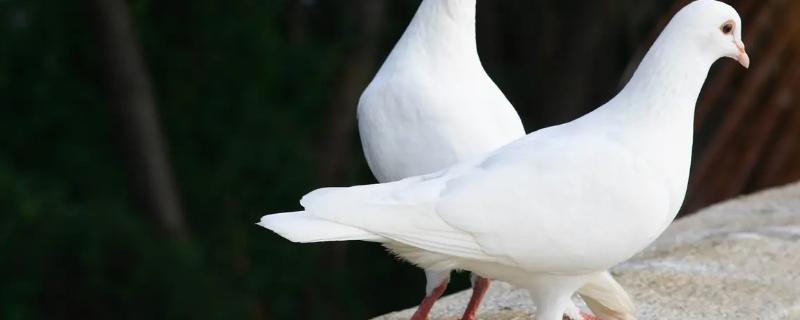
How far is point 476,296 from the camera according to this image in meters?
3.20

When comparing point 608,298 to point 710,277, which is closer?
point 608,298

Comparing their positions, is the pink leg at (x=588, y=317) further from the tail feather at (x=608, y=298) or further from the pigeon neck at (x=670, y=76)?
the pigeon neck at (x=670, y=76)

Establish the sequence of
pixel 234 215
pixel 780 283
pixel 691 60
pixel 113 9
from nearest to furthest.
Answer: pixel 691 60, pixel 780 283, pixel 113 9, pixel 234 215

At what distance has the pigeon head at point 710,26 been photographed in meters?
2.70

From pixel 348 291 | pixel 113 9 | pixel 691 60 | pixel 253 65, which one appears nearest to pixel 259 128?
pixel 253 65

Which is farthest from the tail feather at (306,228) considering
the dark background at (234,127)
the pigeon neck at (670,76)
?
the dark background at (234,127)

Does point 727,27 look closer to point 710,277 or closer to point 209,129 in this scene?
point 710,277

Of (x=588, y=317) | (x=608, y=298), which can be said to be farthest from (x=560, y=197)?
(x=588, y=317)

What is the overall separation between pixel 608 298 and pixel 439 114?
57cm

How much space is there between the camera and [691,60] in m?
2.71

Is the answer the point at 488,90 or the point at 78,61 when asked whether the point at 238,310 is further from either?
the point at 488,90

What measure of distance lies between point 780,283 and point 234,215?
4.55m

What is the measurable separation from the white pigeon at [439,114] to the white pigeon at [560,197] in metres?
0.30

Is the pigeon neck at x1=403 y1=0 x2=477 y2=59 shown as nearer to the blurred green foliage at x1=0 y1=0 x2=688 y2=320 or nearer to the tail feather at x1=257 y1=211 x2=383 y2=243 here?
the tail feather at x1=257 y1=211 x2=383 y2=243
